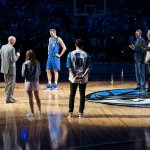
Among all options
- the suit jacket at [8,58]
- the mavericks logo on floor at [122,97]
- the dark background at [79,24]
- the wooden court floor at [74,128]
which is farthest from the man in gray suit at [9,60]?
the dark background at [79,24]

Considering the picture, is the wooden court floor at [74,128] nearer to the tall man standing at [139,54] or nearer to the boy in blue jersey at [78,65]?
the boy in blue jersey at [78,65]

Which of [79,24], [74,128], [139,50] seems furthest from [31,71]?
Result: [79,24]

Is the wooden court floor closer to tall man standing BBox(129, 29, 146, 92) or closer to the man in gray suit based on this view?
the man in gray suit

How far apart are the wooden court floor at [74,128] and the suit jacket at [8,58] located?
78cm

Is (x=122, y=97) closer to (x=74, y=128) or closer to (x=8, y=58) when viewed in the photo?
(x=8, y=58)

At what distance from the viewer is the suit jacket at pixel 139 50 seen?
37.8ft

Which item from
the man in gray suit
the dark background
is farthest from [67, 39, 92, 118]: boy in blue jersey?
the dark background

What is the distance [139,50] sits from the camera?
38.0 ft

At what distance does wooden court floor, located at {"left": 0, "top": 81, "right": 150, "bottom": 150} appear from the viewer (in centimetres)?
618

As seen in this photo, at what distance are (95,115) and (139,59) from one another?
3.54 m

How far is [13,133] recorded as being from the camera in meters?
7.00

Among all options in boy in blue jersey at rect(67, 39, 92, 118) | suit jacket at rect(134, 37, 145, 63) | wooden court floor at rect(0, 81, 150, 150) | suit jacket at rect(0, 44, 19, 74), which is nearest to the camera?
wooden court floor at rect(0, 81, 150, 150)

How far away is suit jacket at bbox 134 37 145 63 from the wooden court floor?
2.13 meters

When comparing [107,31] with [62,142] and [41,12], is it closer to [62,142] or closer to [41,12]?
[41,12]
